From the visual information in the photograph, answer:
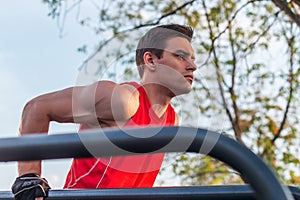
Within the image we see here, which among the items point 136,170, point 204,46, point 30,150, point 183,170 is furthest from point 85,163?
point 183,170

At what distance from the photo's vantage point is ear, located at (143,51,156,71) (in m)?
3.13

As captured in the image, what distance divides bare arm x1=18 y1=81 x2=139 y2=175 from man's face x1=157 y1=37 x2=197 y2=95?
15.9 inches

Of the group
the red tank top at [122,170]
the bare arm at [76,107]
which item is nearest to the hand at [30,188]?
the bare arm at [76,107]

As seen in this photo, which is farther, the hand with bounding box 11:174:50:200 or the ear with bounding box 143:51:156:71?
the ear with bounding box 143:51:156:71

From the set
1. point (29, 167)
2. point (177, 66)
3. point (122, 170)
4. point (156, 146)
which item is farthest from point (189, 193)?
point (177, 66)

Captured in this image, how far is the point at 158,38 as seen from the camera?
3225 millimetres

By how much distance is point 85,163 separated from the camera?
2.85 meters

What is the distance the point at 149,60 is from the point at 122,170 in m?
0.60

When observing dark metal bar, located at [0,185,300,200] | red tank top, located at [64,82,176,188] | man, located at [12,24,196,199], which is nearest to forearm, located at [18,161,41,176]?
man, located at [12,24,196,199]

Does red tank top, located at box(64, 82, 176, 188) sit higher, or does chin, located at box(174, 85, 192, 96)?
chin, located at box(174, 85, 192, 96)

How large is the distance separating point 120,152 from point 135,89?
5.77 feet

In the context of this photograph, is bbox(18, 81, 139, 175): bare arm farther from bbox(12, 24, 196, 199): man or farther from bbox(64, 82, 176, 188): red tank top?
bbox(64, 82, 176, 188): red tank top

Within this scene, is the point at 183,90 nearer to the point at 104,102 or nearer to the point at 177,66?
the point at 177,66

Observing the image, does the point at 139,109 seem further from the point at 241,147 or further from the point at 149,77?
the point at 241,147
